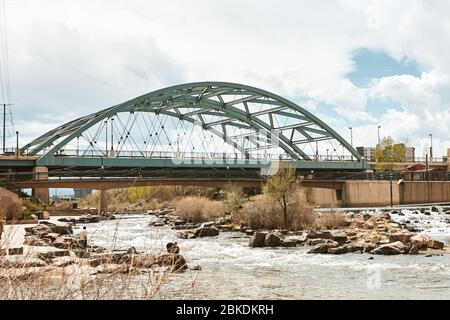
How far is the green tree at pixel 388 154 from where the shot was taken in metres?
88.9

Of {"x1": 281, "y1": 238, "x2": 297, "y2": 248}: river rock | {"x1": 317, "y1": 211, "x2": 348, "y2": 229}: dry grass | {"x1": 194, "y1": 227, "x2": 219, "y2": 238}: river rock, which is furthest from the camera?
{"x1": 317, "y1": 211, "x2": 348, "y2": 229}: dry grass

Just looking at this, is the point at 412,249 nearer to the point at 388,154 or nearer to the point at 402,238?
the point at 402,238

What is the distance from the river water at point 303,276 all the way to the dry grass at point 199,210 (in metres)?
22.5

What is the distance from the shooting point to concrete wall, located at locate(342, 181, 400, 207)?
66.4 m

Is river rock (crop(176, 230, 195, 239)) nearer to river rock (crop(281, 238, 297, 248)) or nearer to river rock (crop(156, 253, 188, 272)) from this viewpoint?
river rock (crop(281, 238, 297, 248))

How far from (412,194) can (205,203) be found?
2801cm

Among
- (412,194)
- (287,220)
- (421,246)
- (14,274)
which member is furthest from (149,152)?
(14,274)

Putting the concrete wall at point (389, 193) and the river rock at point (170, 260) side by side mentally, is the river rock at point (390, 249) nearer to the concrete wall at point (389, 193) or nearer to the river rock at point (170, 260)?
the river rock at point (170, 260)

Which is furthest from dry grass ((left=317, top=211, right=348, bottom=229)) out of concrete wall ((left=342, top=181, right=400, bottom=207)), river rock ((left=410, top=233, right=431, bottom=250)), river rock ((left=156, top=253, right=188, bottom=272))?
concrete wall ((left=342, top=181, right=400, bottom=207))

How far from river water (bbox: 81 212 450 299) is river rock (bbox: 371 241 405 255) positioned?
2.84 ft

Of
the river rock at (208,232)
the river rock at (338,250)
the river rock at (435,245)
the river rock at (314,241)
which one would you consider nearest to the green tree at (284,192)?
the river rock at (208,232)

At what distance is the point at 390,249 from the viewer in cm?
2414

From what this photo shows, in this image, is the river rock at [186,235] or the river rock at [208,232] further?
the river rock at [208,232]
